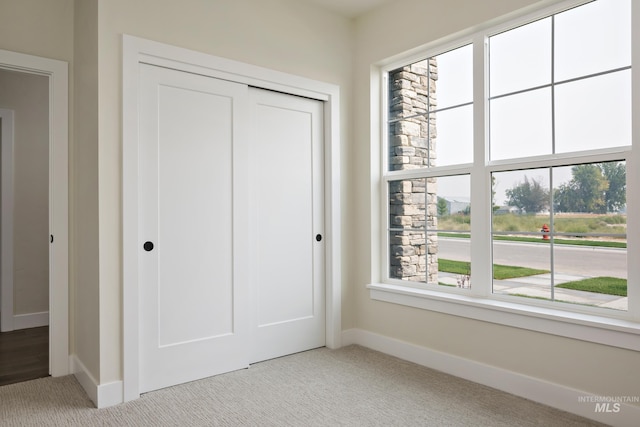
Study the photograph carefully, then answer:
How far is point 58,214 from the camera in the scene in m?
2.96

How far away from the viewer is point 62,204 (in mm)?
2975

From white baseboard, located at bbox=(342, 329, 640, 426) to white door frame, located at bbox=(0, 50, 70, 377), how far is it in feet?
7.58

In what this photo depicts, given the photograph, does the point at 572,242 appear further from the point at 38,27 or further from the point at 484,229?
the point at 38,27

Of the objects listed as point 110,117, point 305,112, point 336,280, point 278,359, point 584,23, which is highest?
point 584,23

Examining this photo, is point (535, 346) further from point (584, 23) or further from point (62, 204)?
point (62, 204)

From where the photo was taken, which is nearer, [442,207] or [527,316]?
[527,316]

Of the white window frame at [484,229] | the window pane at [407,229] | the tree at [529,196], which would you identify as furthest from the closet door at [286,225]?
the tree at [529,196]

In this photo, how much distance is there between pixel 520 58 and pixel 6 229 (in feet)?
15.8

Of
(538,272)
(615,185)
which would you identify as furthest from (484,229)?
(615,185)

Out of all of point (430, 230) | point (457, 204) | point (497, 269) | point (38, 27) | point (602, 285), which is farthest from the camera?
point (430, 230)

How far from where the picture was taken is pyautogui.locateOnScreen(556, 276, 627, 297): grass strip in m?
2.21

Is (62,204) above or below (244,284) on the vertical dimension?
above

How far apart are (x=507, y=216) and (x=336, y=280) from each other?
1460 millimetres

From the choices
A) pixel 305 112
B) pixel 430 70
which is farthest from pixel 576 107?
pixel 305 112
